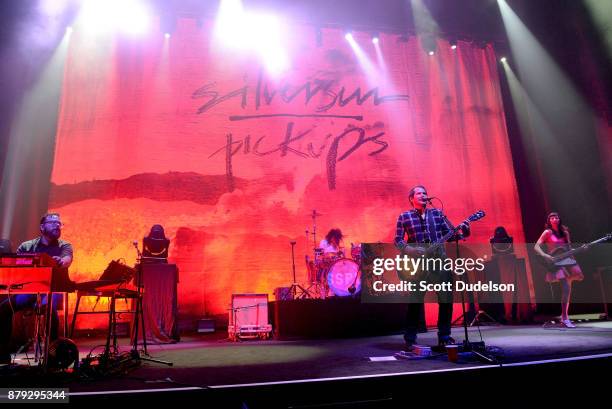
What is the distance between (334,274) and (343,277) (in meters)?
0.17

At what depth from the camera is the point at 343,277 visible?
7.12 meters

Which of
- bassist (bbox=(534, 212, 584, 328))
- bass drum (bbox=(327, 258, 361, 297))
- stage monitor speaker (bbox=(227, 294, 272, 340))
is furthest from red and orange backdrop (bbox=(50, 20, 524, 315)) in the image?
bassist (bbox=(534, 212, 584, 328))

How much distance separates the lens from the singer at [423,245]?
4094 millimetres

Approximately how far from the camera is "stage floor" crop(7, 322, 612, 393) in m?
2.91

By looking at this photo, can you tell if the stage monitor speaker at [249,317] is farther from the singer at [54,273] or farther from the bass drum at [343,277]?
the singer at [54,273]

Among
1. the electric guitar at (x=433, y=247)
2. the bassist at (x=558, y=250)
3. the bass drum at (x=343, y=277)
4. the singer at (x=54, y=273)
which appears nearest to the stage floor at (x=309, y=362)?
the electric guitar at (x=433, y=247)

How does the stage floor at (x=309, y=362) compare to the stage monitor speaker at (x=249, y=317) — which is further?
the stage monitor speaker at (x=249, y=317)

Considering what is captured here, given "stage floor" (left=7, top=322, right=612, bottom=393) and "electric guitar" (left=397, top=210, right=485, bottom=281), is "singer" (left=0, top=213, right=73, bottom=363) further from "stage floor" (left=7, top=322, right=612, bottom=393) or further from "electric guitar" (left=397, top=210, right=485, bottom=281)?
"electric guitar" (left=397, top=210, right=485, bottom=281)

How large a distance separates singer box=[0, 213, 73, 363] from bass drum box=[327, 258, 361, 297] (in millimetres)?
4049

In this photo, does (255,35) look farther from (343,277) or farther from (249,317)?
(249,317)

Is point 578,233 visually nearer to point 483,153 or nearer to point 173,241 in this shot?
point 483,153

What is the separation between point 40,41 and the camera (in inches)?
321

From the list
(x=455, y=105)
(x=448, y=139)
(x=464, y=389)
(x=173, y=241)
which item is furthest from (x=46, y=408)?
(x=455, y=105)

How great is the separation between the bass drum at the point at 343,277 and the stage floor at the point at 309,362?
1.98 meters
